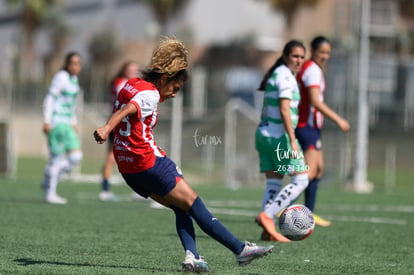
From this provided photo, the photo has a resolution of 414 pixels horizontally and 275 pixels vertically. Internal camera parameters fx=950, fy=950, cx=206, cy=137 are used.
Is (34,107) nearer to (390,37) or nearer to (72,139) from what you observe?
(390,37)

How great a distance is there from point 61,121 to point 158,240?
15.4 feet

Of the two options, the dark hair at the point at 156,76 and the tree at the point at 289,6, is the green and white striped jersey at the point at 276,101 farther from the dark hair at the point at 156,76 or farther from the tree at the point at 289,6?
the tree at the point at 289,6

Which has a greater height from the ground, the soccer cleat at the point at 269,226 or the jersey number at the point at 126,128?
the jersey number at the point at 126,128

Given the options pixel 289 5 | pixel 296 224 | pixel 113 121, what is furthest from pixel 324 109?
pixel 289 5

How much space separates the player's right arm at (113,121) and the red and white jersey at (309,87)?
13.4 ft

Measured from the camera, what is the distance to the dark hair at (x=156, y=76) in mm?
7152

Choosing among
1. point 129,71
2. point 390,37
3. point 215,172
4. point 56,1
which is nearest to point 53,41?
point 56,1

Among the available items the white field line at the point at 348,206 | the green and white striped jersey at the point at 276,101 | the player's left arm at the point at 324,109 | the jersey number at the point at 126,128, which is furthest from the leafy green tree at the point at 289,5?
the jersey number at the point at 126,128

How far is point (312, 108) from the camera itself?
10.9m

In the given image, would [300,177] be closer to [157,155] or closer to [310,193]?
[310,193]

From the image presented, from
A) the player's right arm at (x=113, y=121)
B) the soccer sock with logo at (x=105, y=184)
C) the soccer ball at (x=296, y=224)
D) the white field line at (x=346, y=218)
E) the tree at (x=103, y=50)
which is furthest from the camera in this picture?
→ the tree at (x=103, y=50)

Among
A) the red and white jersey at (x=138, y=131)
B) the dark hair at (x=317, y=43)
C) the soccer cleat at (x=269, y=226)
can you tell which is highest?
the dark hair at (x=317, y=43)

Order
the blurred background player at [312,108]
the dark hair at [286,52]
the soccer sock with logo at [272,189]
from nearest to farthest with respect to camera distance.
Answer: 1. the dark hair at [286,52]
2. the soccer sock with logo at [272,189]
3. the blurred background player at [312,108]

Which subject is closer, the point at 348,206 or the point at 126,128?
the point at 126,128
